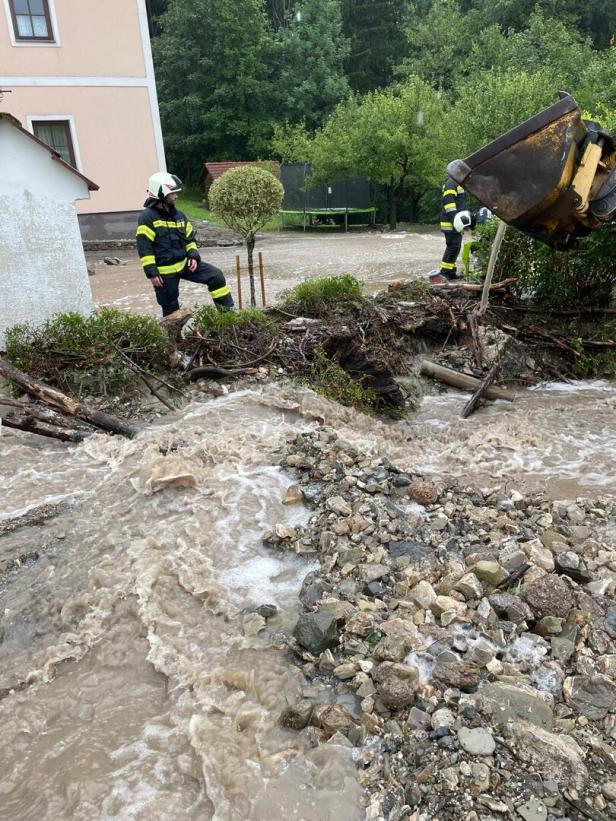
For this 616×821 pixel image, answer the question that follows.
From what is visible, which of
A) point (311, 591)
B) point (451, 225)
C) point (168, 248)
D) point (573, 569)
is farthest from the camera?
point (451, 225)

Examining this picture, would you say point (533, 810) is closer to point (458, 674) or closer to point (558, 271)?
point (458, 674)

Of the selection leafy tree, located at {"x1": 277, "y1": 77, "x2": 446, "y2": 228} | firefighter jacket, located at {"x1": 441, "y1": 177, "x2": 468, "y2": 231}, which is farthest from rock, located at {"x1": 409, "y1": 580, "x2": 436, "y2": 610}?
leafy tree, located at {"x1": 277, "y1": 77, "x2": 446, "y2": 228}

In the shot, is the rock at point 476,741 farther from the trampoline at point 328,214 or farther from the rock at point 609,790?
the trampoline at point 328,214

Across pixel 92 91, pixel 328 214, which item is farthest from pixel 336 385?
pixel 328 214

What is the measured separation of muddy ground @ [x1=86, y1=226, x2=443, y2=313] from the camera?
1229cm

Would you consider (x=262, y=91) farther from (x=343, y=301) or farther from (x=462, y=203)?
(x=343, y=301)

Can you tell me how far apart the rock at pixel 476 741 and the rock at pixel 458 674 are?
0.22 m

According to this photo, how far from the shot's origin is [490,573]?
3303 millimetres

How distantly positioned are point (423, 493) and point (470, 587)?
1.18m

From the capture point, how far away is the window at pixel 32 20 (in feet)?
51.1

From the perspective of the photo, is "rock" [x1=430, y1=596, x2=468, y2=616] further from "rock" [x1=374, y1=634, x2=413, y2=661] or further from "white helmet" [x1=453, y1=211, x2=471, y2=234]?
"white helmet" [x1=453, y1=211, x2=471, y2=234]

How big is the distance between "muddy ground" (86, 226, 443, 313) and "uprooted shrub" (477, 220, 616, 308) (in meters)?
3.64

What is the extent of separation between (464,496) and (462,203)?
805 centimetres

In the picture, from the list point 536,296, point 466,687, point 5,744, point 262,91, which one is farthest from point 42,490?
point 262,91
